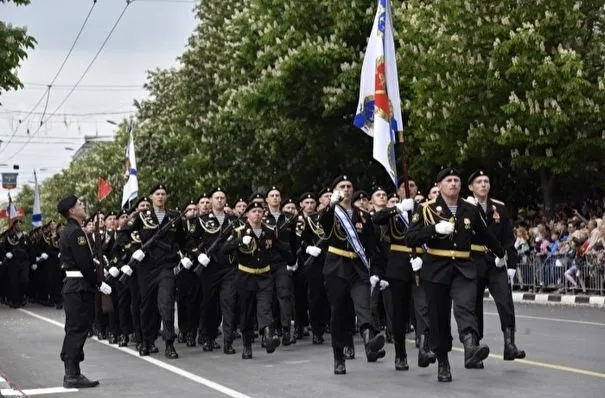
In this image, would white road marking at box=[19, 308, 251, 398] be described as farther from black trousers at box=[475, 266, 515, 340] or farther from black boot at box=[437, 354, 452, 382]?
black trousers at box=[475, 266, 515, 340]

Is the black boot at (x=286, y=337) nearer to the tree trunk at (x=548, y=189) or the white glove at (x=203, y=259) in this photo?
the white glove at (x=203, y=259)

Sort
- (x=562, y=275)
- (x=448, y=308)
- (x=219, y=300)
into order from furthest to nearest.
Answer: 1. (x=562, y=275)
2. (x=219, y=300)
3. (x=448, y=308)

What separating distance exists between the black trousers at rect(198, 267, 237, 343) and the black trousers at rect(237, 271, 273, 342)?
0.53 ft

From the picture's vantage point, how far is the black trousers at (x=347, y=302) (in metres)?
12.6

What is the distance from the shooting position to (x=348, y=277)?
41.6 feet

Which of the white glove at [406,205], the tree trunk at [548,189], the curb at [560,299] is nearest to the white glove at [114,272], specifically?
the white glove at [406,205]

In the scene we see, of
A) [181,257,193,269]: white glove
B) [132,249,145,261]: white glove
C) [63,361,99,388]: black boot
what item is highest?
[132,249,145,261]: white glove

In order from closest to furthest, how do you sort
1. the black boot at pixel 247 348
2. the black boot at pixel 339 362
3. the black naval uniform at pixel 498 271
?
the black boot at pixel 339 362, the black naval uniform at pixel 498 271, the black boot at pixel 247 348

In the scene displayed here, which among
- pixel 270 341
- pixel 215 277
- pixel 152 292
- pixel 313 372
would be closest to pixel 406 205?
pixel 313 372

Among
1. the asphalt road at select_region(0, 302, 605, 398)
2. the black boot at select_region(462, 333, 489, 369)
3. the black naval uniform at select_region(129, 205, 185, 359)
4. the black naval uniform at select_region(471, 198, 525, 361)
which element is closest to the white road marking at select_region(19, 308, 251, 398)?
the asphalt road at select_region(0, 302, 605, 398)

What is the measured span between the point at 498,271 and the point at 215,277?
4.68m

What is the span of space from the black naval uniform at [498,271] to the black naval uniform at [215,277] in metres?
3.74

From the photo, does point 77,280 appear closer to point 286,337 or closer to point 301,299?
point 286,337

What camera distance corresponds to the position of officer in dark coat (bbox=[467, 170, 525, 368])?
1230 centimetres
